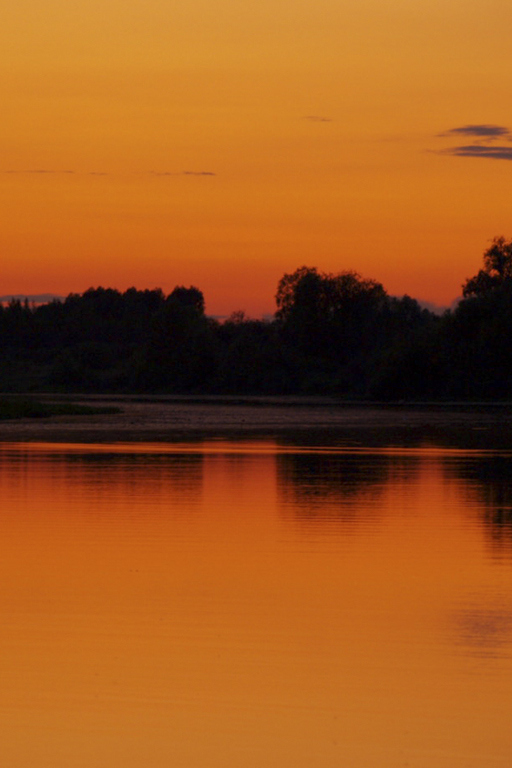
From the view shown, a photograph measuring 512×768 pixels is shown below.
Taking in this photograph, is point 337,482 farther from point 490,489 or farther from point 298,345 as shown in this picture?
point 298,345

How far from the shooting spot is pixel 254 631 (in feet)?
37.4

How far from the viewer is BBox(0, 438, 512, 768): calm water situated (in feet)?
27.6

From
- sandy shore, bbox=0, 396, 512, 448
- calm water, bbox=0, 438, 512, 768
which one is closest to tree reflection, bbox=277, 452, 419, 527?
calm water, bbox=0, 438, 512, 768

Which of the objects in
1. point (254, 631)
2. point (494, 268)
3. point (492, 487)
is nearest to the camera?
point (254, 631)

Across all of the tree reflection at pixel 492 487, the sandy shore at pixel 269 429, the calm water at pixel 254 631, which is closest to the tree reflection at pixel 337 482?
the calm water at pixel 254 631

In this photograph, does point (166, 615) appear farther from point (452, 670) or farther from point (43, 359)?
point (43, 359)

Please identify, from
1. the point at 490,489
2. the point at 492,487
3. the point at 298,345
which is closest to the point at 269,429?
the point at 492,487

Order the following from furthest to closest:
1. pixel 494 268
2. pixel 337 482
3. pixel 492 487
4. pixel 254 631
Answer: pixel 494 268 < pixel 337 482 < pixel 492 487 < pixel 254 631

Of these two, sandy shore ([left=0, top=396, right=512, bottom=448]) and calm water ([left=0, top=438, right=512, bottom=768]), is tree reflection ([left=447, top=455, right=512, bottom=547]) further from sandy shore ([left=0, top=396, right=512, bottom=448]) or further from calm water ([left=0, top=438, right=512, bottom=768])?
sandy shore ([left=0, top=396, right=512, bottom=448])

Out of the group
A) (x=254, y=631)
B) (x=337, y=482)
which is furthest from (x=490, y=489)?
(x=254, y=631)

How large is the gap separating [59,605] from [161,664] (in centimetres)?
247

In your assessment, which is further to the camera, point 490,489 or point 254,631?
point 490,489

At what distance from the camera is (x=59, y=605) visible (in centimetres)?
1244

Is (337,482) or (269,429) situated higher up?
(337,482)
